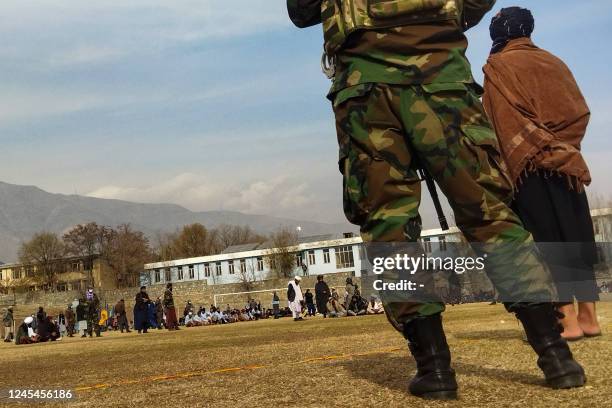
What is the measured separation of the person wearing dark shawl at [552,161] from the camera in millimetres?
3861

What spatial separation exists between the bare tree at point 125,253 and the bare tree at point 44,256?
753 cm

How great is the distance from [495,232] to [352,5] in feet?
3.32

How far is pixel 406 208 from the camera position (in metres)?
2.52

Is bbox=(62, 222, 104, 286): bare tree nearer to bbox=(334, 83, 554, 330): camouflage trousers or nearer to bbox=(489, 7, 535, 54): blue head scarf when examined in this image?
bbox=(489, 7, 535, 54): blue head scarf

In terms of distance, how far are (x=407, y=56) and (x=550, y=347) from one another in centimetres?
115

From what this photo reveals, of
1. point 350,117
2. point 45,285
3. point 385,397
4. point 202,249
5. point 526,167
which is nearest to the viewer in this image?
point 385,397

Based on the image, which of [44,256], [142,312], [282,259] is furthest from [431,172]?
[44,256]

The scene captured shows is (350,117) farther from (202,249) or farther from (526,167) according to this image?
(202,249)

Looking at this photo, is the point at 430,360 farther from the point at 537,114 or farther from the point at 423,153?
the point at 537,114

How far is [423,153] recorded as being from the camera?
8.11ft

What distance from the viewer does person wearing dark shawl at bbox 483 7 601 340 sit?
3.86 m

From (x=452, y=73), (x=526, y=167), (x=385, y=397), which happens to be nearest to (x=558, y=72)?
(x=526, y=167)

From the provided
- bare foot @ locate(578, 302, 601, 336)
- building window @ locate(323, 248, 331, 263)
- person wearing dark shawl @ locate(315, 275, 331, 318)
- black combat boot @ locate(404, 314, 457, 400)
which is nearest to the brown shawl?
bare foot @ locate(578, 302, 601, 336)

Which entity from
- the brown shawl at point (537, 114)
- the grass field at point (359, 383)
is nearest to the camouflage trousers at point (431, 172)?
the grass field at point (359, 383)
